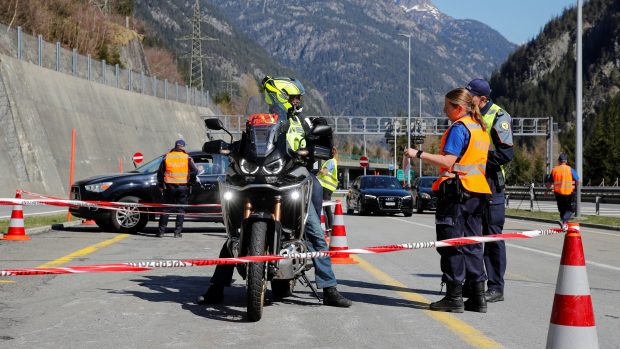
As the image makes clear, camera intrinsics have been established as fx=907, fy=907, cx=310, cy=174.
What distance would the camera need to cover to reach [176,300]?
26.1 ft

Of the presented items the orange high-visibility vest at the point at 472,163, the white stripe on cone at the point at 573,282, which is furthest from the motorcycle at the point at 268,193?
the white stripe on cone at the point at 573,282

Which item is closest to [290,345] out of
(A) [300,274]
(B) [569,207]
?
(A) [300,274]

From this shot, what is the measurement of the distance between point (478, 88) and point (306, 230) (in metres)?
1.94

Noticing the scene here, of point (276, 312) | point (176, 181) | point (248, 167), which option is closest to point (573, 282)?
point (248, 167)

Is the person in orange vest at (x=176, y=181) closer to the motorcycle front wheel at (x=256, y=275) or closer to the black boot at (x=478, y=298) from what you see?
the black boot at (x=478, y=298)

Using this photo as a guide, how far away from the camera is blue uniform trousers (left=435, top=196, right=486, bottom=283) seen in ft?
24.2

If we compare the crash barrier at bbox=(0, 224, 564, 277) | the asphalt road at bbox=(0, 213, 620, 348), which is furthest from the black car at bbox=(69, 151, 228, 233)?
the crash barrier at bbox=(0, 224, 564, 277)

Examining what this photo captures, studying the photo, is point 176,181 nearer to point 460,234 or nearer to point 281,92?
point 281,92

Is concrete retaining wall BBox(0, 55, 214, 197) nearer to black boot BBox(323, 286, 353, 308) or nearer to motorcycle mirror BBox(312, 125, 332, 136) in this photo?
black boot BBox(323, 286, 353, 308)

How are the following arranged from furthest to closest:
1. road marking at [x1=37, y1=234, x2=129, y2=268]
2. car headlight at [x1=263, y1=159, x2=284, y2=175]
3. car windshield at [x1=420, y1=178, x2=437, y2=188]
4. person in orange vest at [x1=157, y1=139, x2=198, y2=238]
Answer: car windshield at [x1=420, y1=178, x2=437, y2=188] → person in orange vest at [x1=157, y1=139, x2=198, y2=238] → road marking at [x1=37, y1=234, x2=129, y2=268] → car headlight at [x1=263, y1=159, x2=284, y2=175]

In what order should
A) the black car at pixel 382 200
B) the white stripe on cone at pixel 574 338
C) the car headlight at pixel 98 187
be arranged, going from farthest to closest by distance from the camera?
the black car at pixel 382 200
the car headlight at pixel 98 187
the white stripe on cone at pixel 574 338

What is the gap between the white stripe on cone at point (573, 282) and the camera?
4934 millimetres

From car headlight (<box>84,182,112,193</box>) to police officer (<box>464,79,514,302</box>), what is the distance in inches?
411

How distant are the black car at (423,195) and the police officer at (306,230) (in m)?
24.0
